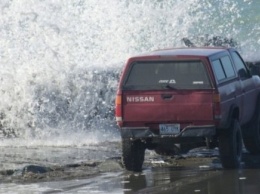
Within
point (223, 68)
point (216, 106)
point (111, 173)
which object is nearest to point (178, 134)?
point (216, 106)

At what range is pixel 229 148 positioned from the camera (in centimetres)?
1462

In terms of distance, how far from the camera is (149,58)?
1468 cm

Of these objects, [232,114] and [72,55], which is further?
[72,55]

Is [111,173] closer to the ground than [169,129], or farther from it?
closer to the ground

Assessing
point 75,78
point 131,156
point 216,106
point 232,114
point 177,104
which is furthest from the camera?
point 75,78

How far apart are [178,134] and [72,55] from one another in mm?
11031

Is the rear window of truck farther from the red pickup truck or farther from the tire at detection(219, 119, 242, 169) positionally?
the tire at detection(219, 119, 242, 169)

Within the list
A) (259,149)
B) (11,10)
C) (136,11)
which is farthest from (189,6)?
(259,149)

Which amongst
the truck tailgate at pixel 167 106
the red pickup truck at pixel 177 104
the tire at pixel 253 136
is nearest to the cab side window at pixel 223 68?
the red pickup truck at pixel 177 104

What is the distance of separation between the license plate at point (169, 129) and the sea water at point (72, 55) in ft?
14.0

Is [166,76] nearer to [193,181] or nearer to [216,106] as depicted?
[216,106]

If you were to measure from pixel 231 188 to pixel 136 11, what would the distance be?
1892 cm

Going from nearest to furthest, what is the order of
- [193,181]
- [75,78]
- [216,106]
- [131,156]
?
[193,181] < [216,106] < [131,156] < [75,78]

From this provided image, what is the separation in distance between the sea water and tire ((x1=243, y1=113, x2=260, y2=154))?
11.7 ft
